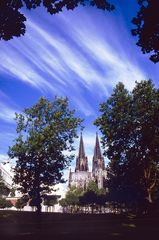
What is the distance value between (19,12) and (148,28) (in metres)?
4.72

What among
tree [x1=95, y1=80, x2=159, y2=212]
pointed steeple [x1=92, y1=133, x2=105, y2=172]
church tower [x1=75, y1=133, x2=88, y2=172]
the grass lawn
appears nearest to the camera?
the grass lawn

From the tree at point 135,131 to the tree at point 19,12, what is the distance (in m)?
38.1

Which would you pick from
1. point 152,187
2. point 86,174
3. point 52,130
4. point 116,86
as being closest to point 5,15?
point 52,130

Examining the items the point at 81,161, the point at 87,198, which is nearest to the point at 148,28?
the point at 87,198

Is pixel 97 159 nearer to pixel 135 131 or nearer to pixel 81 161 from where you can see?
pixel 81 161

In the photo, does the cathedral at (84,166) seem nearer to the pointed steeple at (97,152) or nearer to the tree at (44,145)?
the pointed steeple at (97,152)

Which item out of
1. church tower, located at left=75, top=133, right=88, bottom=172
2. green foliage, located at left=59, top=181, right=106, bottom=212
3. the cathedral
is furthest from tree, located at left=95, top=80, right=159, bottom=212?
church tower, located at left=75, top=133, right=88, bottom=172

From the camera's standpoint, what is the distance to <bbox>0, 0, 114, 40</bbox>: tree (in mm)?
10078

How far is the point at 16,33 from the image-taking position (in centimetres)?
1034

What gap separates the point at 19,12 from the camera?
402 inches

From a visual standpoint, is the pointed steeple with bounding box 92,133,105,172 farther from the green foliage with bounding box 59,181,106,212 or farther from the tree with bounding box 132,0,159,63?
the tree with bounding box 132,0,159,63

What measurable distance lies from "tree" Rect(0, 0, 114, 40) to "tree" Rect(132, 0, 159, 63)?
47.0 inches

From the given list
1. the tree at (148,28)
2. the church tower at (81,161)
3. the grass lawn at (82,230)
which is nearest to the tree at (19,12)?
the tree at (148,28)

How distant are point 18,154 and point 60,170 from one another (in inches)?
305
